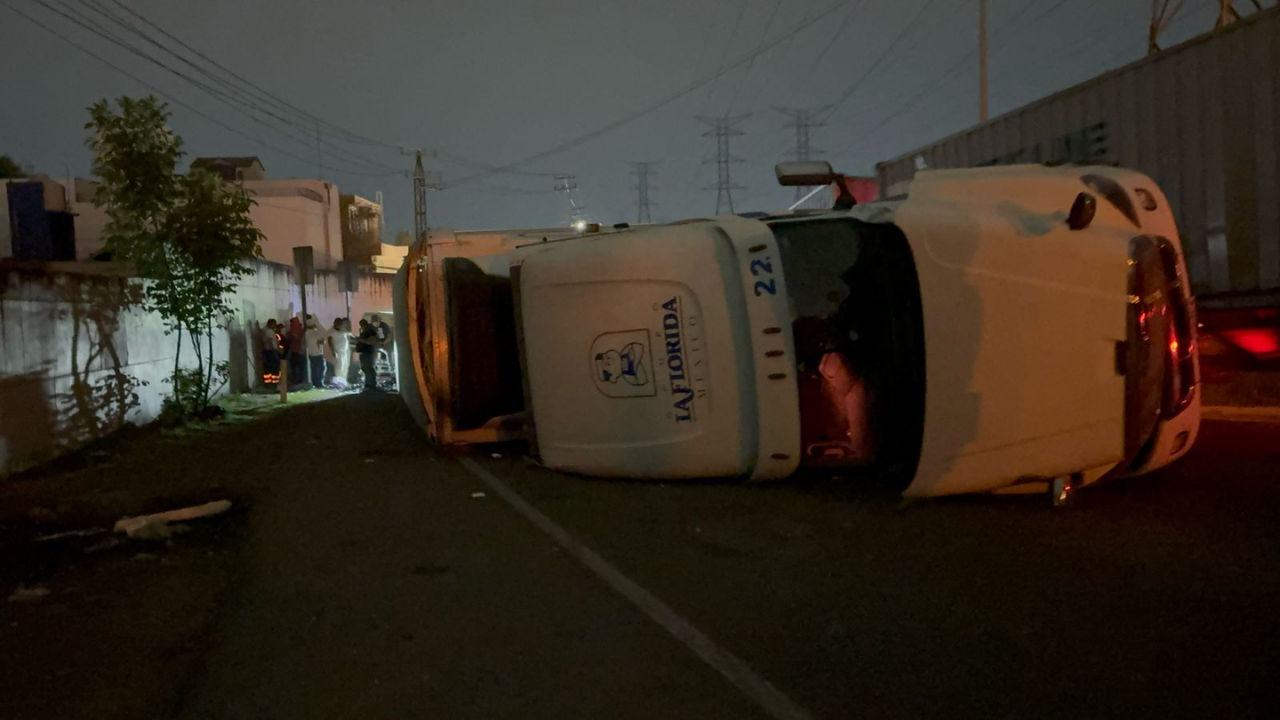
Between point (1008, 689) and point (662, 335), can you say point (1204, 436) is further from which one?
point (1008, 689)

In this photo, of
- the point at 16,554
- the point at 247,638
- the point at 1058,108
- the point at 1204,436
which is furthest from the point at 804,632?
the point at 1058,108

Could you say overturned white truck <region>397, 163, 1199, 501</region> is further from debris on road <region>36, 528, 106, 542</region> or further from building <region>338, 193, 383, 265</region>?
building <region>338, 193, 383, 265</region>

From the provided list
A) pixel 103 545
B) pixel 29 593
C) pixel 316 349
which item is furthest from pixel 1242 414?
pixel 316 349

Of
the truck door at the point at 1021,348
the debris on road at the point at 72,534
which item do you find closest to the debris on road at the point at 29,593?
the debris on road at the point at 72,534

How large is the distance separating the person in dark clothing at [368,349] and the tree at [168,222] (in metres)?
5.15

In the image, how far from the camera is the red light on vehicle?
25.6 ft

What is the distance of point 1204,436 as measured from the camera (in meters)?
7.75

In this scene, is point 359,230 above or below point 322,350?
above

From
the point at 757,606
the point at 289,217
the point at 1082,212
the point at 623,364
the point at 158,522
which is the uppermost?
the point at 289,217

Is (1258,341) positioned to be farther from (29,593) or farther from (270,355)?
(270,355)

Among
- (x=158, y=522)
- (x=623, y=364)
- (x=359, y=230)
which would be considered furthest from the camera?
(x=359, y=230)

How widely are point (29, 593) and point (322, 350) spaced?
14.8 meters

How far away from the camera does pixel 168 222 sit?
12.1 meters

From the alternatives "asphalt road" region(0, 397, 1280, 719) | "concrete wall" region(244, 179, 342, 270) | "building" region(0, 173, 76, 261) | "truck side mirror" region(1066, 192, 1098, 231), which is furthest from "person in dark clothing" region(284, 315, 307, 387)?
"concrete wall" region(244, 179, 342, 270)
